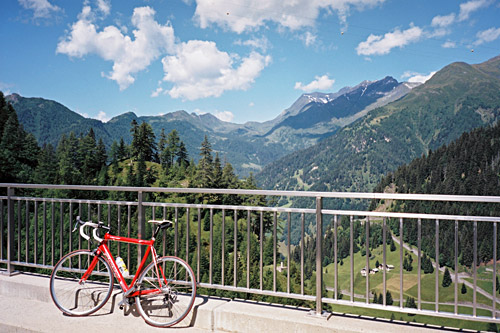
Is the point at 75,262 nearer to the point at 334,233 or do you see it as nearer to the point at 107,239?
the point at 107,239

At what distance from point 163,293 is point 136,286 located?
29cm

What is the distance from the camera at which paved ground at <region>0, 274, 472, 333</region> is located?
3.86 meters

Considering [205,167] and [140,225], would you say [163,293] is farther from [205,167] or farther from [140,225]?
[205,167]

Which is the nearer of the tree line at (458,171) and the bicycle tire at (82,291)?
the bicycle tire at (82,291)

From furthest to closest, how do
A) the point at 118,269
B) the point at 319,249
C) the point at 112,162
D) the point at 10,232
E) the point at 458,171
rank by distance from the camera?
the point at 458,171 → the point at 112,162 → the point at 10,232 → the point at 118,269 → the point at 319,249

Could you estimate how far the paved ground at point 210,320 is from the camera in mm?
3863

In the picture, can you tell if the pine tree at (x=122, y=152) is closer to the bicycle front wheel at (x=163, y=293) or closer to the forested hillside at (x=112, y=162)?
the forested hillside at (x=112, y=162)

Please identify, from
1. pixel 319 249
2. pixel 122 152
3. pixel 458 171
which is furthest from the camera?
pixel 458 171

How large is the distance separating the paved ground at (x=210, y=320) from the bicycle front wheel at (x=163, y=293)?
11 centimetres

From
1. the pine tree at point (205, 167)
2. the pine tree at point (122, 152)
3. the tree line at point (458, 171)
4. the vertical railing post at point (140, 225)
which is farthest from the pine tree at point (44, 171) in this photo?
the vertical railing post at point (140, 225)

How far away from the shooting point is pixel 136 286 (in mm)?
4352

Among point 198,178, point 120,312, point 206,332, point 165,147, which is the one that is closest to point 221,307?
point 206,332

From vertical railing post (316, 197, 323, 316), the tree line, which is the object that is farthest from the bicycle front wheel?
the tree line

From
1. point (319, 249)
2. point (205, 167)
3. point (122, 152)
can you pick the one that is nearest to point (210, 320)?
point (319, 249)
